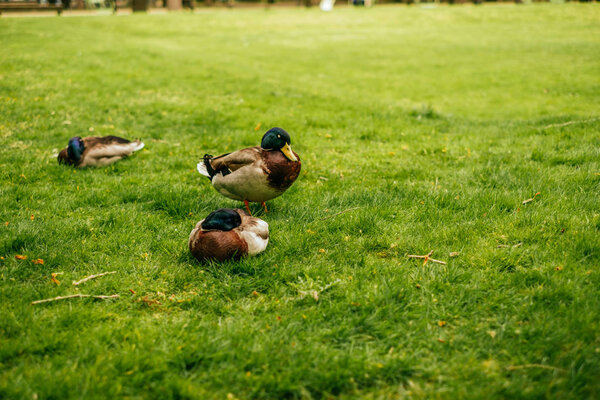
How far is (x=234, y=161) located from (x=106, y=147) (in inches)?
97.1

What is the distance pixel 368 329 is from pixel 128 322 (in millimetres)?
1599

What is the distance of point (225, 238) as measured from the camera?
3488 millimetres

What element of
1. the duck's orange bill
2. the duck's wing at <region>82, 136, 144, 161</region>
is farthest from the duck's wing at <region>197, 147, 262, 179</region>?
the duck's wing at <region>82, 136, 144, 161</region>

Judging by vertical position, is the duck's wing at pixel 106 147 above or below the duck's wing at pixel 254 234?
above

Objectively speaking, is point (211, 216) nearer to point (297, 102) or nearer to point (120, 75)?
point (297, 102)

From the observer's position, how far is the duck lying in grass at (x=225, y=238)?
348 centimetres

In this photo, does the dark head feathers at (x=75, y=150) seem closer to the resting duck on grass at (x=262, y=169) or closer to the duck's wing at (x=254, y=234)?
the resting duck on grass at (x=262, y=169)

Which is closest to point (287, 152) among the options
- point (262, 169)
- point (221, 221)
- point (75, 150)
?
point (262, 169)

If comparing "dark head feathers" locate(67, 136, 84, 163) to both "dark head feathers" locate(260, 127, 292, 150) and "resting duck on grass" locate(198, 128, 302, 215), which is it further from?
"dark head feathers" locate(260, 127, 292, 150)

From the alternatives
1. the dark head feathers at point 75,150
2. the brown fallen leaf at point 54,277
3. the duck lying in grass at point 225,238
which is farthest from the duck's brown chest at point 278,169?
the dark head feathers at point 75,150

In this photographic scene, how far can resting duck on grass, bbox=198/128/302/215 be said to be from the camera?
4.08 m

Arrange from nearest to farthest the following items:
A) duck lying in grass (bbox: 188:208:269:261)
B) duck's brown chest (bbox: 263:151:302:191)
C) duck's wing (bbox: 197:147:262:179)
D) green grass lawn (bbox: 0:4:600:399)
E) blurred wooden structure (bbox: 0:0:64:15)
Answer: green grass lawn (bbox: 0:4:600:399)
duck lying in grass (bbox: 188:208:269:261)
duck's brown chest (bbox: 263:151:302:191)
duck's wing (bbox: 197:147:262:179)
blurred wooden structure (bbox: 0:0:64:15)

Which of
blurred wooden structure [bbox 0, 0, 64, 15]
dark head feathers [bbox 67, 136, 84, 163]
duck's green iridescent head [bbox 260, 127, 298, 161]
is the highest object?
blurred wooden structure [bbox 0, 0, 64, 15]

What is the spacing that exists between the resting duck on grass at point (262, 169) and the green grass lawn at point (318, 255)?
1.36 feet
